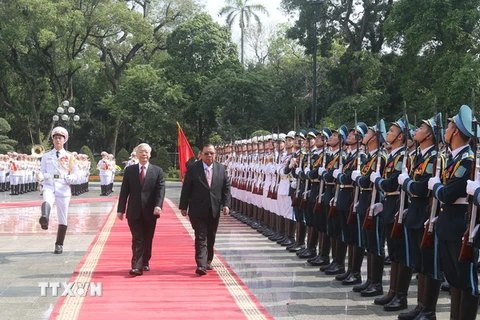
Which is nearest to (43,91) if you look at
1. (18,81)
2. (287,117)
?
(18,81)

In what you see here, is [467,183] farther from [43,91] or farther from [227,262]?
[43,91]

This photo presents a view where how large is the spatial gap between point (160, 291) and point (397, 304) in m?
2.59

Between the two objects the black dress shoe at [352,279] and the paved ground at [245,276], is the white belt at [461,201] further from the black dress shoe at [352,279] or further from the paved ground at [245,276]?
the black dress shoe at [352,279]

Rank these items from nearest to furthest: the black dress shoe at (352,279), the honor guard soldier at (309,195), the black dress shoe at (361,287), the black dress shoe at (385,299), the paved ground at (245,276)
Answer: the paved ground at (245,276) < the black dress shoe at (385,299) < the black dress shoe at (361,287) < the black dress shoe at (352,279) < the honor guard soldier at (309,195)

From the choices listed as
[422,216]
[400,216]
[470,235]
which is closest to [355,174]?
[400,216]

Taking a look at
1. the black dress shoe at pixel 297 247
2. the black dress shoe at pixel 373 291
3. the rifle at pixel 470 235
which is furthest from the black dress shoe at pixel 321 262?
the rifle at pixel 470 235

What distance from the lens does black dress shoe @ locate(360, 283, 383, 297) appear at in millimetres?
7567

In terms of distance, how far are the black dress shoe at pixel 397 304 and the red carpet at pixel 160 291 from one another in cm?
126

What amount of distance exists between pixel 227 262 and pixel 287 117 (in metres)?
26.9

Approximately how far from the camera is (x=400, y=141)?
726 cm

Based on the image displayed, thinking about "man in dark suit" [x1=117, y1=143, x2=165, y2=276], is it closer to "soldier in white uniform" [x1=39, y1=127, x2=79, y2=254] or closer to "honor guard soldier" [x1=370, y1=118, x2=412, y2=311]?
"soldier in white uniform" [x1=39, y1=127, x2=79, y2=254]

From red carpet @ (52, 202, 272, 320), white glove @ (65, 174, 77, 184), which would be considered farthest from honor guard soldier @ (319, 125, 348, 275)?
white glove @ (65, 174, 77, 184)

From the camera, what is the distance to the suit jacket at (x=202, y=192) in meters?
9.10

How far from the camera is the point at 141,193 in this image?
897 cm
